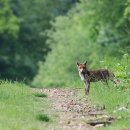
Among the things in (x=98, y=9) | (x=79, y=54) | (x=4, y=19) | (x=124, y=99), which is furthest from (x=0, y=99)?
(x=4, y=19)

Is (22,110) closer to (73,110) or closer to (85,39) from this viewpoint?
(73,110)

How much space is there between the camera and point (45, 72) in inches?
2228

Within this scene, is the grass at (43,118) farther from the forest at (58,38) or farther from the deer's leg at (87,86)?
the forest at (58,38)

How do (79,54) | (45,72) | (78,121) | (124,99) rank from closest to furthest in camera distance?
1. (78,121)
2. (124,99)
3. (79,54)
4. (45,72)

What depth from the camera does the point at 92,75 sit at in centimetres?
1769

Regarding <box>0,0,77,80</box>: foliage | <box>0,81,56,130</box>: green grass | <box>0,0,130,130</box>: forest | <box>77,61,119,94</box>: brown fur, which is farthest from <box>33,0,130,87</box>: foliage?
<box>0,81,56,130</box>: green grass

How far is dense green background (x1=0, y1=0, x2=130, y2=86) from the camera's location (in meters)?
45.3

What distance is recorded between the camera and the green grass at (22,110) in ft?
42.2

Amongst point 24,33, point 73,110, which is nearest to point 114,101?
point 73,110

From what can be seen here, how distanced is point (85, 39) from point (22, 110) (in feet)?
134

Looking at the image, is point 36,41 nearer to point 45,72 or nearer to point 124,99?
point 45,72

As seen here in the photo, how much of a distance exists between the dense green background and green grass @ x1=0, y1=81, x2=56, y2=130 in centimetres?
2310

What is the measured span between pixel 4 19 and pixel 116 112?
52262 millimetres

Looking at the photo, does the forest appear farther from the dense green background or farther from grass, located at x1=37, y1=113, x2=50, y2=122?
grass, located at x1=37, y1=113, x2=50, y2=122
